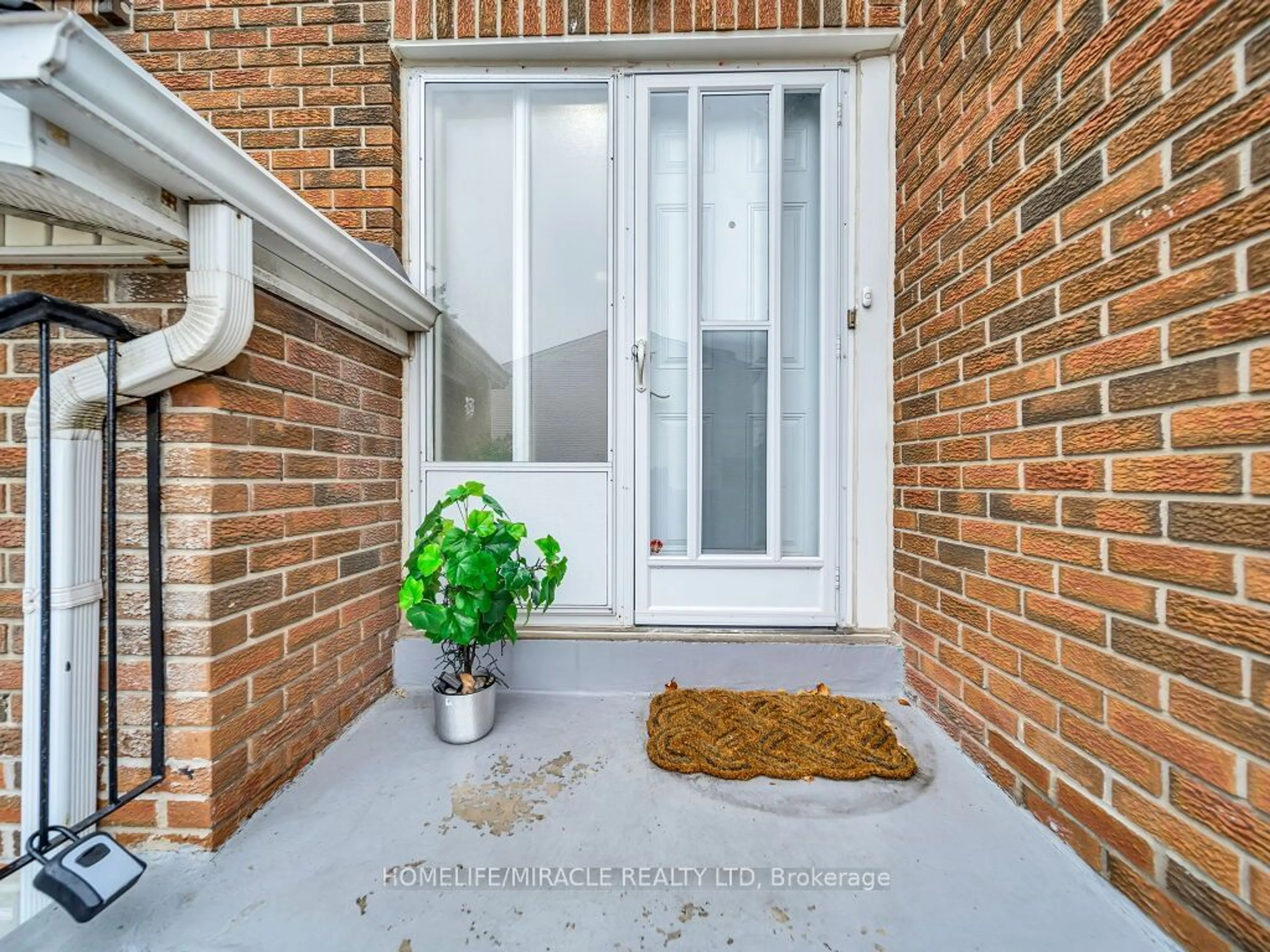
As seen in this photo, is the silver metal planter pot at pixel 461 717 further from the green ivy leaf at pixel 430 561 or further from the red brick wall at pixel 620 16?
the red brick wall at pixel 620 16

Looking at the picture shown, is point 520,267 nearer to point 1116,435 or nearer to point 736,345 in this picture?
point 736,345

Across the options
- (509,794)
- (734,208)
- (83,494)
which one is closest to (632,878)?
(509,794)

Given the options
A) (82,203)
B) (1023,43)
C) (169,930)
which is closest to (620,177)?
(1023,43)

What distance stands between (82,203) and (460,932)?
1531mm

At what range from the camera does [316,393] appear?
1427 millimetres

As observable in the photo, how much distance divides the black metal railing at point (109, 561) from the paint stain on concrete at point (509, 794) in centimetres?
66

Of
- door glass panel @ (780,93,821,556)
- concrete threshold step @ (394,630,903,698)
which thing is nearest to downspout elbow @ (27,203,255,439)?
concrete threshold step @ (394,630,903,698)

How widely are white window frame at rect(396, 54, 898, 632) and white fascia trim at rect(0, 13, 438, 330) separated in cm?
72

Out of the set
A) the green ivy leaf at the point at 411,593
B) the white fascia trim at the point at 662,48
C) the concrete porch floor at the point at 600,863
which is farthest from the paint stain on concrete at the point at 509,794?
the white fascia trim at the point at 662,48

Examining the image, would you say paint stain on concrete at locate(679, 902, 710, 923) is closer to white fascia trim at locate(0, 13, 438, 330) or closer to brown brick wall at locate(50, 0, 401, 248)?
white fascia trim at locate(0, 13, 438, 330)

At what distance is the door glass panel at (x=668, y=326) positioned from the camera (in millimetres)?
1908

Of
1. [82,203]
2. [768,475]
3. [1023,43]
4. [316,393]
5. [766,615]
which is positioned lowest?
[766,615]

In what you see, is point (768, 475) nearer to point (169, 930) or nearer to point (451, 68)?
point (169, 930)

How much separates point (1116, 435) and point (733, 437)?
1.10 m
